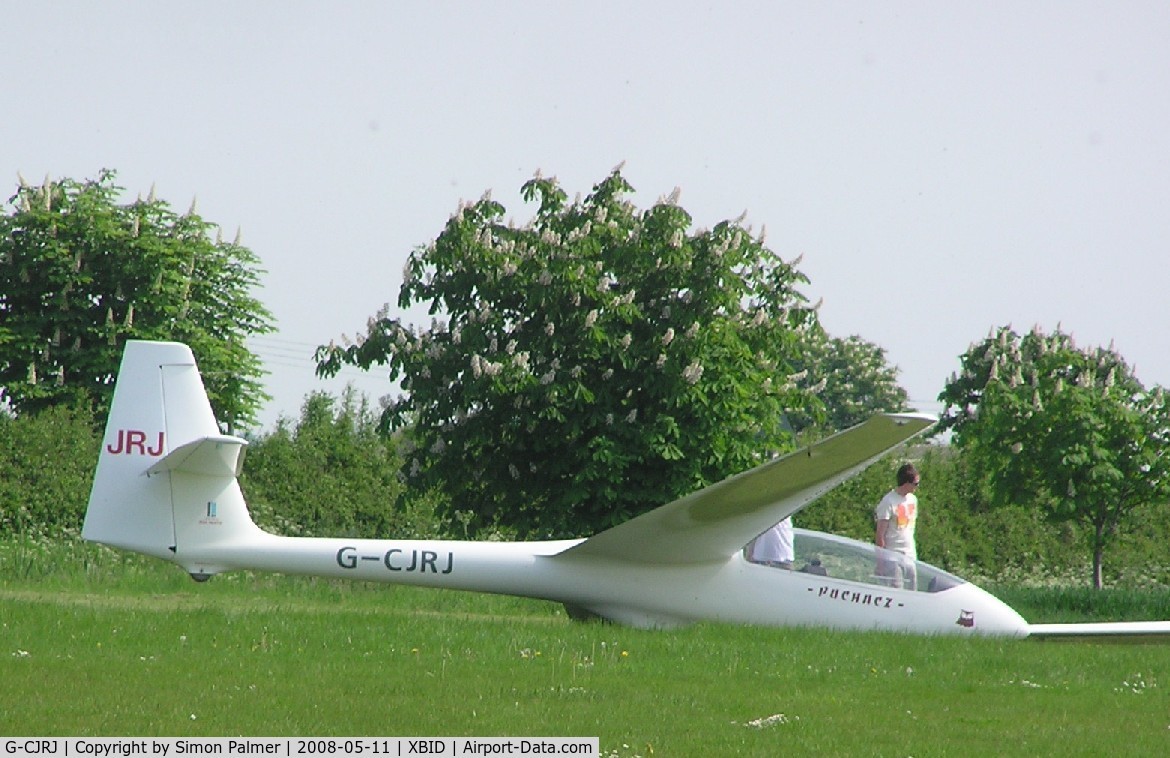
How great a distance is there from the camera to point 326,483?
818 inches

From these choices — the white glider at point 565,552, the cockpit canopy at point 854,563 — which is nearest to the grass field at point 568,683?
the white glider at point 565,552

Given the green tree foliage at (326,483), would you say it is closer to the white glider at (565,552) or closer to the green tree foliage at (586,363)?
the green tree foliage at (586,363)

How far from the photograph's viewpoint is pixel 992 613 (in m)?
12.1

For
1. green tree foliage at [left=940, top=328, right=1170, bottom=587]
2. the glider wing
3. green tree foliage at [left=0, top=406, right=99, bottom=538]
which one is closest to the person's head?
the glider wing

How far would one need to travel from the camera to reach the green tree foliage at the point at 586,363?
51.6 ft

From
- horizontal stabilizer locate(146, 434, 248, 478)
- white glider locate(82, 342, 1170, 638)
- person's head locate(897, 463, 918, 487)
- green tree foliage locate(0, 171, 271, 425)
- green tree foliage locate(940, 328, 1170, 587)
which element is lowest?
white glider locate(82, 342, 1170, 638)

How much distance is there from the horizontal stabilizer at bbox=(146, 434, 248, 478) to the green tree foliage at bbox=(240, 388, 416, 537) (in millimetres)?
7814

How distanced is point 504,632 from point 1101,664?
4.45 meters

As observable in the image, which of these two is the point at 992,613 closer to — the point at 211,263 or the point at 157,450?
the point at 157,450

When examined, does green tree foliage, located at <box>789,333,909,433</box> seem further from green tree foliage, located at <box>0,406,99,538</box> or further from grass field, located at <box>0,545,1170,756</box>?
grass field, located at <box>0,545,1170,756</box>

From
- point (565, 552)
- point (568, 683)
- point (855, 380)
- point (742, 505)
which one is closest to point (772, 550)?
point (742, 505)

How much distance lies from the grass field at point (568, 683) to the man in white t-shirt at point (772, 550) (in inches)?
33.0

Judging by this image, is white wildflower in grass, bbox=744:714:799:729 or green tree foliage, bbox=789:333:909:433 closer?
white wildflower in grass, bbox=744:714:799:729

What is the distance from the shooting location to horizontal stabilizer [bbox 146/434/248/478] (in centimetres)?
1141
